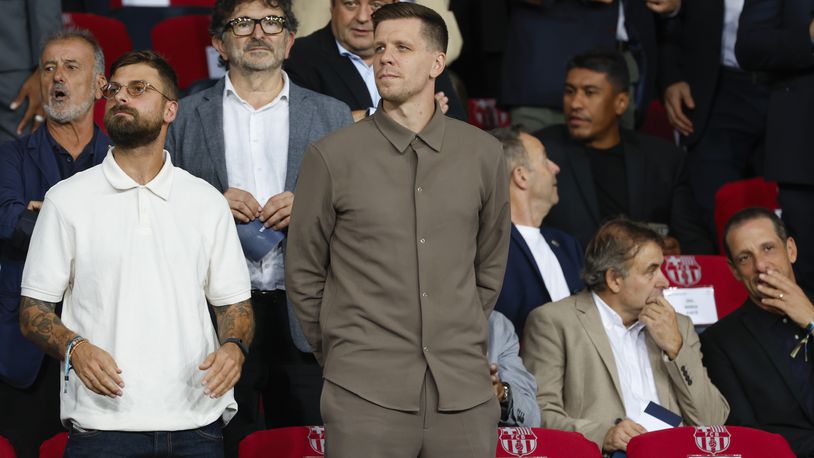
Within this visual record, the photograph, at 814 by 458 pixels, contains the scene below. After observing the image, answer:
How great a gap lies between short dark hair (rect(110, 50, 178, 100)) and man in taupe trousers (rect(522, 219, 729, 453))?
1856 millimetres

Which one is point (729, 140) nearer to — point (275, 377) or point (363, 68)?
point (363, 68)

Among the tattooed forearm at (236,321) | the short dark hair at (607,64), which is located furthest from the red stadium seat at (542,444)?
the short dark hair at (607,64)

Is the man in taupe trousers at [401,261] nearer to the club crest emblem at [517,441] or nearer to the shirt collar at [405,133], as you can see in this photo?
the shirt collar at [405,133]

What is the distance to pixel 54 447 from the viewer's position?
11.6ft

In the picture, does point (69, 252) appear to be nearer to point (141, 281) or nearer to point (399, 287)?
point (141, 281)

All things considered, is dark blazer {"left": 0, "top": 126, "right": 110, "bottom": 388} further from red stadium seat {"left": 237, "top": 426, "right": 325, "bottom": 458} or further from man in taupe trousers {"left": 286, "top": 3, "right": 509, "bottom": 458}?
man in taupe trousers {"left": 286, "top": 3, "right": 509, "bottom": 458}

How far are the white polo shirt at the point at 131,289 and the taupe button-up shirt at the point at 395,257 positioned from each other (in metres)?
0.29

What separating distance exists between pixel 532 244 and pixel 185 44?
2503 millimetres

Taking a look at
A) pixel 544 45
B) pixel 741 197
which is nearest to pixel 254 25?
pixel 544 45

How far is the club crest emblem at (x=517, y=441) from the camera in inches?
146

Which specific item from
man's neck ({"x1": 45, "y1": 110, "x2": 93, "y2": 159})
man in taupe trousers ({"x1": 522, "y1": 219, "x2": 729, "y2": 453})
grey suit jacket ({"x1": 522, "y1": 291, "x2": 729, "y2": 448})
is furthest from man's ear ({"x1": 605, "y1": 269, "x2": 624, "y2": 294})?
man's neck ({"x1": 45, "y1": 110, "x2": 93, "y2": 159})

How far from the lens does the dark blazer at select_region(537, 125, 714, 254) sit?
19.7 feet

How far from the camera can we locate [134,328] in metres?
3.19

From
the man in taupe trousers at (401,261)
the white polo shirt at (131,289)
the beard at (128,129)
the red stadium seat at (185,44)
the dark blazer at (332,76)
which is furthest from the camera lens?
the red stadium seat at (185,44)
